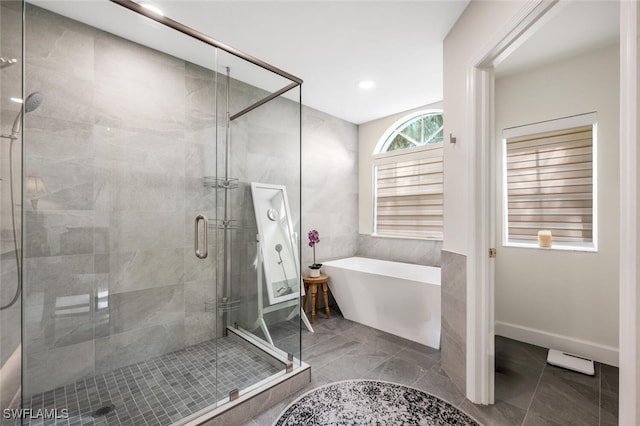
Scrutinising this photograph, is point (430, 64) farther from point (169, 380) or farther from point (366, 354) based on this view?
point (169, 380)

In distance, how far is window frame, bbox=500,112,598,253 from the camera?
8.00 ft

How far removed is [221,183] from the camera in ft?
7.10

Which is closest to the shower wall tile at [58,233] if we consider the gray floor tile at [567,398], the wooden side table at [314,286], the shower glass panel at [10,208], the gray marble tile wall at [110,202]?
the gray marble tile wall at [110,202]

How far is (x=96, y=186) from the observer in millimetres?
1878

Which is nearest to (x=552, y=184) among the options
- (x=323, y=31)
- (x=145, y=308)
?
(x=323, y=31)

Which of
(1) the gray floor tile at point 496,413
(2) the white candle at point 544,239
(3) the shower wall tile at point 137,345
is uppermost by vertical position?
(2) the white candle at point 544,239

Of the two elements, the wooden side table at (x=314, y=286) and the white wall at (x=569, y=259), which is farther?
the wooden side table at (x=314, y=286)

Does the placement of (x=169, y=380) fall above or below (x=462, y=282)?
below

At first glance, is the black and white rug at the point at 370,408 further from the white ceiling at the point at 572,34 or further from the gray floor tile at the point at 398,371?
the white ceiling at the point at 572,34

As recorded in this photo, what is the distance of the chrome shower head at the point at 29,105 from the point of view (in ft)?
4.71

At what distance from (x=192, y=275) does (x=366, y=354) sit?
5.43 feet

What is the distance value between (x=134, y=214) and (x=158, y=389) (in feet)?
3.91

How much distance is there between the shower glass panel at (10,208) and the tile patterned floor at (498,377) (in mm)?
1236

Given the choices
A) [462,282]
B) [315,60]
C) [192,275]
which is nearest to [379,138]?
[315,60]
